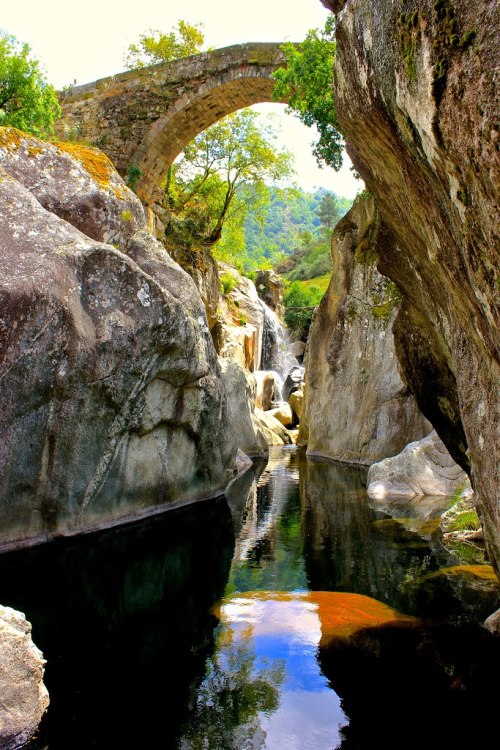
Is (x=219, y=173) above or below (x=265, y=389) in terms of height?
above

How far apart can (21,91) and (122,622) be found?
641 inches

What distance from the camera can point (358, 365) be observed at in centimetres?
2009

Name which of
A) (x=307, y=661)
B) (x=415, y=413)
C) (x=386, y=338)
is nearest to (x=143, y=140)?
(x=386, y=338)

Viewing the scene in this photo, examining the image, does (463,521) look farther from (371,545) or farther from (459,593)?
(459,593)

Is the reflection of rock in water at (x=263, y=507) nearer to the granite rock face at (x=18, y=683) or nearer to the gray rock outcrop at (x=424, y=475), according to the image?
the gray rock outcrop at (x=424, y=475)

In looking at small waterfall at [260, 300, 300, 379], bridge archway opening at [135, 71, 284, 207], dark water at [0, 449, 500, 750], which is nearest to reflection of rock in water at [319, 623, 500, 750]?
dark water at [0, 449, 500, 750]

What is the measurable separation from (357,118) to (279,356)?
33.1 metres

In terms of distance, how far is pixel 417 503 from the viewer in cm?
1310

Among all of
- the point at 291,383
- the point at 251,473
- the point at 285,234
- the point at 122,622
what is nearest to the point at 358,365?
the point at 251,473

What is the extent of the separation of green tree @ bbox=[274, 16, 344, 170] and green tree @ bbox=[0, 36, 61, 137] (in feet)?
24.4

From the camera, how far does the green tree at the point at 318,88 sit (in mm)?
18328

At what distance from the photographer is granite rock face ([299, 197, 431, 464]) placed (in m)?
18.4

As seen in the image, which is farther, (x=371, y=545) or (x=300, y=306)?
(x=300, y=306)

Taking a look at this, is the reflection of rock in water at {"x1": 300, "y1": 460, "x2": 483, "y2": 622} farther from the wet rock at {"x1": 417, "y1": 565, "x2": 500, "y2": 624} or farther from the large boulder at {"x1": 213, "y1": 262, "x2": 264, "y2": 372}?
the large boulder at {"x1": 213, "y1": 262, "x2": 264, "y2": 372}
